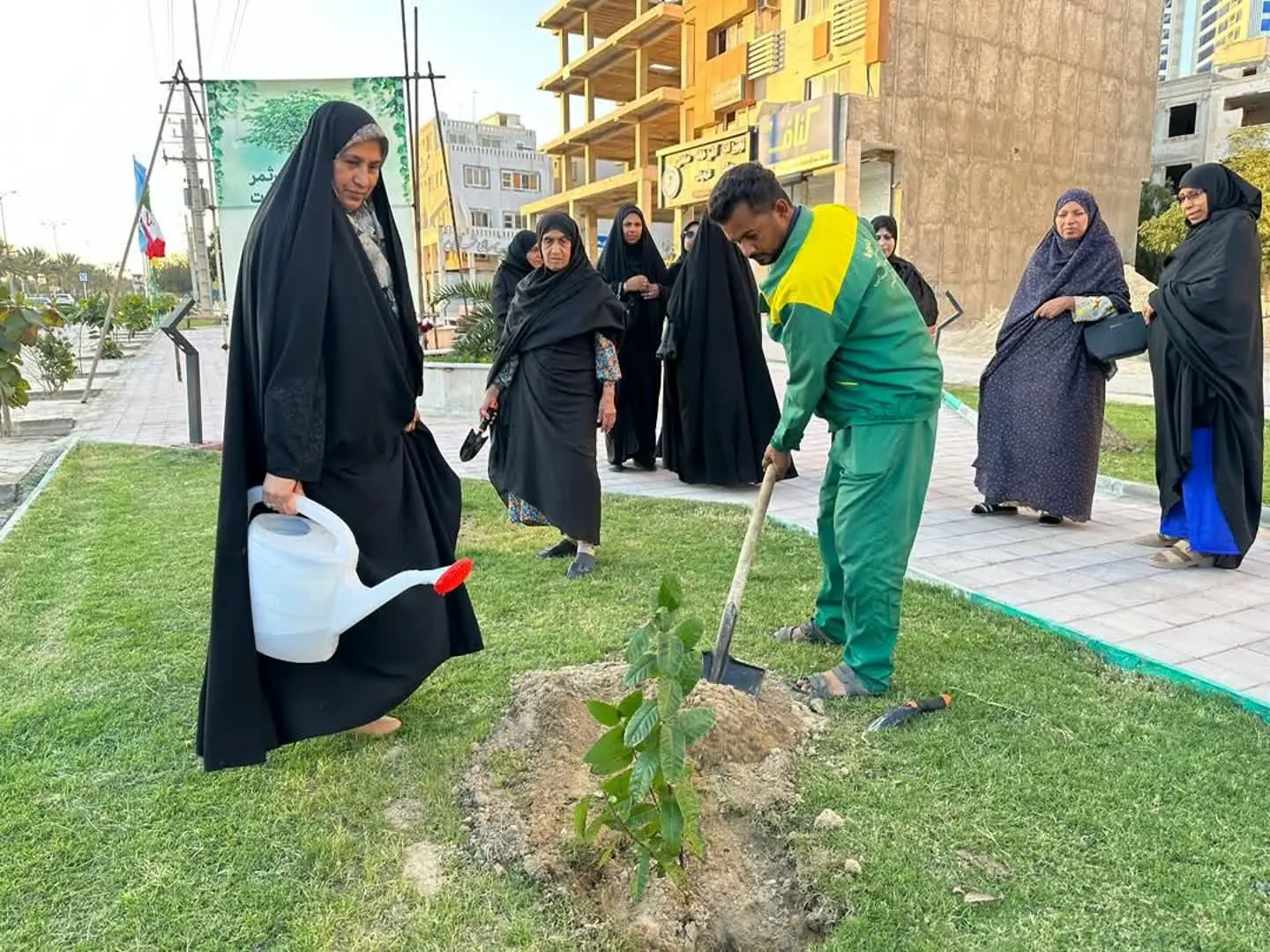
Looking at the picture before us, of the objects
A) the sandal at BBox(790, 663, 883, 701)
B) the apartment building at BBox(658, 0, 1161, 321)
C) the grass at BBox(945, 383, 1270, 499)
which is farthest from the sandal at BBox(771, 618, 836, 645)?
the apartment building at BBox(658, 0, 1161, 321)

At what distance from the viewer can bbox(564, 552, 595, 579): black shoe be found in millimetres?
4078

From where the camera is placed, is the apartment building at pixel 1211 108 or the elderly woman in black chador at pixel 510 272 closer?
the elderly woman in black chador at pixel 510 272

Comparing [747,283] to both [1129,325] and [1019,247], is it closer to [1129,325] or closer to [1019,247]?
[1129,325]

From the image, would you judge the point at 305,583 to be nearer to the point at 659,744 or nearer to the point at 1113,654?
the point at 659,744

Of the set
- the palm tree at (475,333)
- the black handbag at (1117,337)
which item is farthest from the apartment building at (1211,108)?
the black handbag at (1117,337)

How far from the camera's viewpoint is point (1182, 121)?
28.6 meters

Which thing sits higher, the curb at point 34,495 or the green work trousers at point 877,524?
the green work trousers at point 877,524

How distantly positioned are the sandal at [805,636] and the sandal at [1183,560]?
6.29 feet

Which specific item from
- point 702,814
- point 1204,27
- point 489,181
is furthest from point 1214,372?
point 489,181

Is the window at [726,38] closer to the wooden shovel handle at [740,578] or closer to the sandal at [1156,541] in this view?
the sandal at [1156,541]

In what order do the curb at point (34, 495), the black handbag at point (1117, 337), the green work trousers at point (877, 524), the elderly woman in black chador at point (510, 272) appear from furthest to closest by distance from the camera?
the curb at point (34, 495), the elderly woman in black chador at point (510, 272), the black handbag at point (1117, 337), the green work trousers at point (877, 524)

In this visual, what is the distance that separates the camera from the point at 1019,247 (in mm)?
21469

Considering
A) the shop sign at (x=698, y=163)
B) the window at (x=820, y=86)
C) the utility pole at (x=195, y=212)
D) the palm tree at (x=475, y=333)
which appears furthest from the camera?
the utility pole at (x=195, y=212)

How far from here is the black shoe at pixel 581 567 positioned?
408 centimetres
